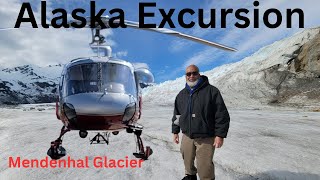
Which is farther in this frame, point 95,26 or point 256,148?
point 256,148

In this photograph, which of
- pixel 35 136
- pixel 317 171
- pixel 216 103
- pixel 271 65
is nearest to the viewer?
pixel 216 103

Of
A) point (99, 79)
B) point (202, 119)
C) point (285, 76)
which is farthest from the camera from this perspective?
point (285, 76)

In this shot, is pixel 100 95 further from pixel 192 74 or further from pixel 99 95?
pixel 192 74

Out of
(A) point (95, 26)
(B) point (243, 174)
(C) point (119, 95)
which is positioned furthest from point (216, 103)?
(A) point (95, 26)

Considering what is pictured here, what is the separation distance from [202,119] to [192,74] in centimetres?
70

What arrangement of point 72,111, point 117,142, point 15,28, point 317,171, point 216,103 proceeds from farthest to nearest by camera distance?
point 117,142, point 317,171, point 15,28, point 72,111, point 216,103

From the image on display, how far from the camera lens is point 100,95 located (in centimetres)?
586

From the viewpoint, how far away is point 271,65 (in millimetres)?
56500

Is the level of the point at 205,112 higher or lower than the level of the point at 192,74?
lower

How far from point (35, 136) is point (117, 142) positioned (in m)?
3.28

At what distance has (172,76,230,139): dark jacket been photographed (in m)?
5.08

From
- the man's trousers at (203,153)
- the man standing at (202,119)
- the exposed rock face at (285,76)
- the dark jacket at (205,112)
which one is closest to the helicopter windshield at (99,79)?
the man standing at (202,119)

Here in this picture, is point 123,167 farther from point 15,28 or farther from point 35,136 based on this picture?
point 35,136

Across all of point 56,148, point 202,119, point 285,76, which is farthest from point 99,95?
point 285,76
